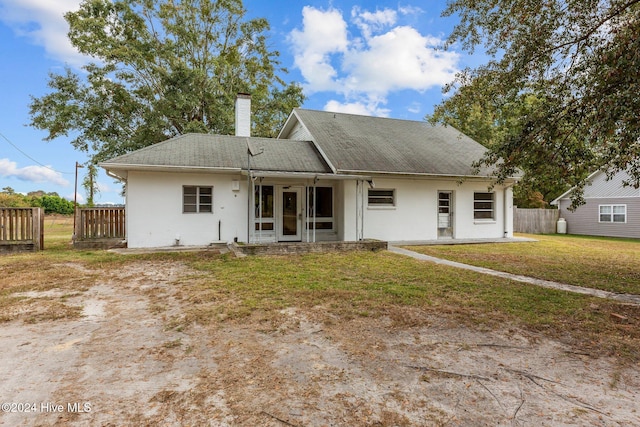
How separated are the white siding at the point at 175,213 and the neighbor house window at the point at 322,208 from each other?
2546 mm

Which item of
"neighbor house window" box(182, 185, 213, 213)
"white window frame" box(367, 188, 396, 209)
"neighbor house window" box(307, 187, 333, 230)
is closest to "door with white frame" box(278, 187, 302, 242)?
"neighbor house window" box(307, 187, 333, 230)

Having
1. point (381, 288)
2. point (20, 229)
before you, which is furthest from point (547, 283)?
point (20, 229)

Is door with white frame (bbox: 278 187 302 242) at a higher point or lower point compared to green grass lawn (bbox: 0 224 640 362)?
higher

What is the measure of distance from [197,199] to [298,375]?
1012cm

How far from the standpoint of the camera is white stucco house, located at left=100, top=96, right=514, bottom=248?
11.6 metres

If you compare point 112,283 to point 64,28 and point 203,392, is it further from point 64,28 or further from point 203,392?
point 64,28

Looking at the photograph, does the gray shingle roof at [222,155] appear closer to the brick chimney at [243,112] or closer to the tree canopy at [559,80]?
the brick chimney at [243,112]

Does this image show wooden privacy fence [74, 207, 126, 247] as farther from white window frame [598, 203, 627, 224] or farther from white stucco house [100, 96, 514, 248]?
white window frame [598, 203, 627, 224]

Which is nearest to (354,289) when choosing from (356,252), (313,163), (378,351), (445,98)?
(378,351)

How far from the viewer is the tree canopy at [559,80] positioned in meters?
5.36

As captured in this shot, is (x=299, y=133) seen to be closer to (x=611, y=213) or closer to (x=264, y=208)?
(x=264, y=208)

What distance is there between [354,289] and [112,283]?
4.77 metres

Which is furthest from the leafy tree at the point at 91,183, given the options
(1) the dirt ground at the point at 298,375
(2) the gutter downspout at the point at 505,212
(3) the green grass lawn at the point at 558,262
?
(2) the gutter downspout at the point at 505,212

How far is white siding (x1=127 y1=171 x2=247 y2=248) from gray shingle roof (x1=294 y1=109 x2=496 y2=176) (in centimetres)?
406
